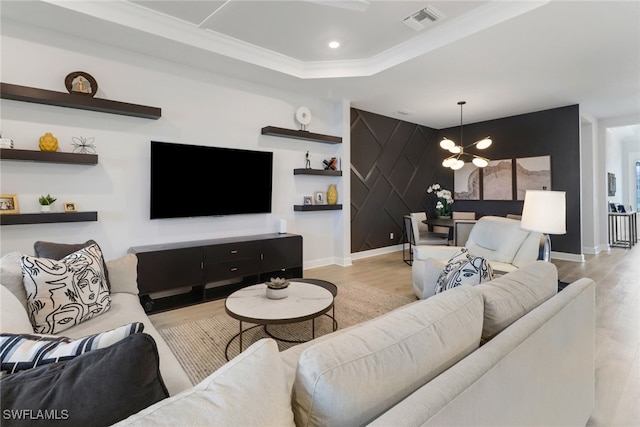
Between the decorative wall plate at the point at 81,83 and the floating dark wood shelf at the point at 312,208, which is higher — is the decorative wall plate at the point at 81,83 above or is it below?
above

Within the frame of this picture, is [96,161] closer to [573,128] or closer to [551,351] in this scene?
[551,351]

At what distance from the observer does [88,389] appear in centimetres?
62

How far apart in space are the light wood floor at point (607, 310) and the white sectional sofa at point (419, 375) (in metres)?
0.86

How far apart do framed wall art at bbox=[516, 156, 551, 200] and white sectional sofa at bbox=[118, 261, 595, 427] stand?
538 centimetres

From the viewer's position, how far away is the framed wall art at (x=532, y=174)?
5789mm

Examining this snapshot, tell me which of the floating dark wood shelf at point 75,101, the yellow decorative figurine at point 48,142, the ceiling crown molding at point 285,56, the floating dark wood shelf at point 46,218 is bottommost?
the floating dark wood shelf at point 46,218

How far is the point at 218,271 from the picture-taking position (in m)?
3.68

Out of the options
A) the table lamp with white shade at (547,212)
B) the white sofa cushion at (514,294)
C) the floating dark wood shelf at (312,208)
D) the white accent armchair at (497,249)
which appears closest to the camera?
the white sofa cushion at (514,294)

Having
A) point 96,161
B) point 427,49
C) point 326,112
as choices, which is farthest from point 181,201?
point 427,49

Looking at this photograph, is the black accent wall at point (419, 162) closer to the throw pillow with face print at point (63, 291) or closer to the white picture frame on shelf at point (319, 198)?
the white picture frame on shelf at point (319, 198)

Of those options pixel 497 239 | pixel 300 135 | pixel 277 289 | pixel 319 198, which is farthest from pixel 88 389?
pixel 319 198

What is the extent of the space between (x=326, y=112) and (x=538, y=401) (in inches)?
189

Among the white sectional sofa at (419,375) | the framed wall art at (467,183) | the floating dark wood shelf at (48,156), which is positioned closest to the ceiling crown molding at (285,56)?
the floating dark wood shelf at (48,156)

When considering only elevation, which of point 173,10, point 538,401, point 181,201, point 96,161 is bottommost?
point 538,401
